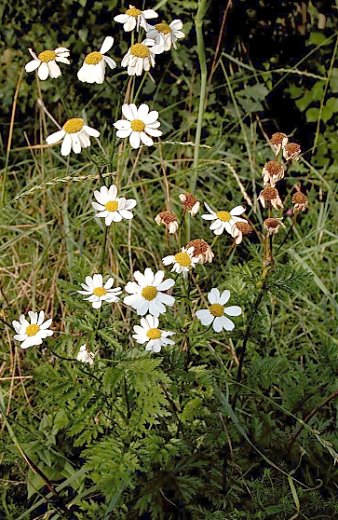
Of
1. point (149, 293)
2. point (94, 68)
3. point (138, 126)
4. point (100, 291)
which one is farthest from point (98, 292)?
point (94, 68)

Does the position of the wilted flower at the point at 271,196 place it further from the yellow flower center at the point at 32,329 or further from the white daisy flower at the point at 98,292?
the yellow flower center at the point at 32,329

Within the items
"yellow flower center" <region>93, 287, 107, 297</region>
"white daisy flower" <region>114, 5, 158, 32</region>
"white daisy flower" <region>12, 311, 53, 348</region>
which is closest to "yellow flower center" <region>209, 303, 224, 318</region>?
"yellow flower center" <region>93, 287, 107, 297</region>

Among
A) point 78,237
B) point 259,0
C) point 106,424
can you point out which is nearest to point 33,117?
point 78,237

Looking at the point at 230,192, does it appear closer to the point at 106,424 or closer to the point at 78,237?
the point at 78,237

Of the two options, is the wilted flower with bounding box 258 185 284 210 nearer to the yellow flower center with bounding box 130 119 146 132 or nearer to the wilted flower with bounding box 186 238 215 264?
the wilted flower with bounding box 186 238 215 264

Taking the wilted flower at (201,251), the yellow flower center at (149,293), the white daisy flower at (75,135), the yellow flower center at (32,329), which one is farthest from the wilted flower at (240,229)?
the yellow flower center at (32,329)
